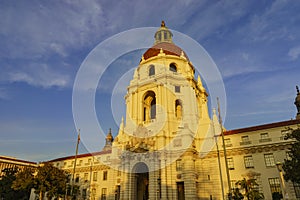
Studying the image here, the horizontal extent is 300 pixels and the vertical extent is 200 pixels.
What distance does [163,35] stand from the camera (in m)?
67.9

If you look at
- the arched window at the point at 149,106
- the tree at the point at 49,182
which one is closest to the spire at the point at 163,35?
the arched window at the point at 149,106

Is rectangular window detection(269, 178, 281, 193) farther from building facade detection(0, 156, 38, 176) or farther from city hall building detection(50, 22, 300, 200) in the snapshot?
building facade detection(0, 156, 38, 176)

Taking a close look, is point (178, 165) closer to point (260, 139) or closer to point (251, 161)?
point (251, 161)

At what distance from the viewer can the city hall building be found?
39.2 metres

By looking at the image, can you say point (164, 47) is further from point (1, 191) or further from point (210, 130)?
point (1, 191)

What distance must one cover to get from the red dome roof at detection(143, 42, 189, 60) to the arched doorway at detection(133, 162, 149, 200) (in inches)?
1124

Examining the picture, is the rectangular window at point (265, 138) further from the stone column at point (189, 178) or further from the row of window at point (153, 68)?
the row of window at point (153, 68)

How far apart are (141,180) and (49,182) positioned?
705 inches

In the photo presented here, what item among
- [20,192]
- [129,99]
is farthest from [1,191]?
[129,99]

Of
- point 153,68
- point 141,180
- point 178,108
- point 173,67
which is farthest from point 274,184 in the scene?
point 153,68

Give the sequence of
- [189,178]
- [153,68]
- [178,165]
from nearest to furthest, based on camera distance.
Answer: [189,178] < [178,165] < [153,68]

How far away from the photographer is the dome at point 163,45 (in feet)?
199

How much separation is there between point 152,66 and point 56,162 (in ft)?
131

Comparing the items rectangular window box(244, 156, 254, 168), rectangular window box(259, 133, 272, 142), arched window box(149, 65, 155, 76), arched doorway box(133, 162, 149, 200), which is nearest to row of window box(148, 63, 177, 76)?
arched window box(149, 65, 155, 76)
